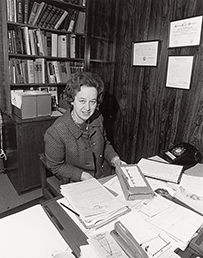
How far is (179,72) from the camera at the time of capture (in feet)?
5.80

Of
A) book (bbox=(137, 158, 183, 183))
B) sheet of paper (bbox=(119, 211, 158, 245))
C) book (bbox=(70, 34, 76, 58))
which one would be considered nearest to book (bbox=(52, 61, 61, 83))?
book (bbox=(70, 34, 76, 58))

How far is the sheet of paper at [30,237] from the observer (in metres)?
0.78

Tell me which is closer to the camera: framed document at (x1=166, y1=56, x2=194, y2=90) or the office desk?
the office desk

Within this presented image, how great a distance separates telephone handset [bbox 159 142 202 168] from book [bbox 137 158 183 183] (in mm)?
87

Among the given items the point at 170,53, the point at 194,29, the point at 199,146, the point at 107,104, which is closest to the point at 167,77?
the point at 170,53

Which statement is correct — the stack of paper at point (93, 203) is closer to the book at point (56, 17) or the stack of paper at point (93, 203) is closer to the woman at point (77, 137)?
the woman at point (77, 137)

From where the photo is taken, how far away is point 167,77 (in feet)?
6.13

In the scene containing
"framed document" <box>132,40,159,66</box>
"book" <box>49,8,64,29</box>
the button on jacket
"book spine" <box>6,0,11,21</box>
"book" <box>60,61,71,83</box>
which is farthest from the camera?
"book" <box>60,61,71,83</box>

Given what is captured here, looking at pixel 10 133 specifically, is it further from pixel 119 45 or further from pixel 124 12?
pixel 124 12

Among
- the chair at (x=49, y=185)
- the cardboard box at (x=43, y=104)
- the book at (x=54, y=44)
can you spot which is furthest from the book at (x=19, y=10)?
the chair at (x=49, y=185)

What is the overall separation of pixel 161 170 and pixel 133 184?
0.34m

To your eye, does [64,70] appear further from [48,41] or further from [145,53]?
[145,53]

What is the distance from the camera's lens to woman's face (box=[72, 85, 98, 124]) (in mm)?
1528

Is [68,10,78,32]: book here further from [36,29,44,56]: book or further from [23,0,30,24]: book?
[23,0,30,24]: book
